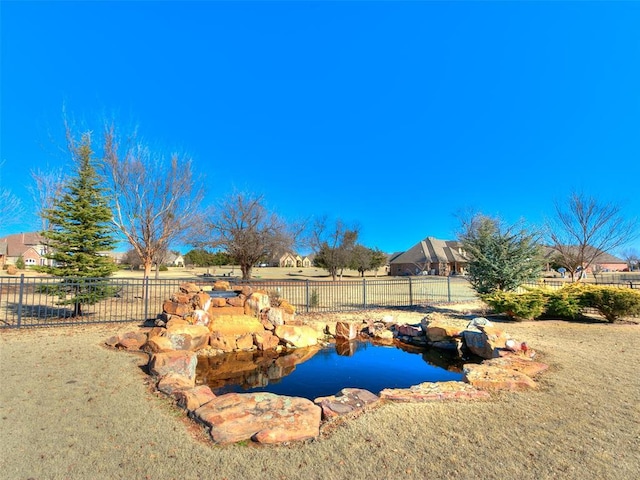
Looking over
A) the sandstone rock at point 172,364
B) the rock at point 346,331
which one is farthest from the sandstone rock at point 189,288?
the rock at point 346,331

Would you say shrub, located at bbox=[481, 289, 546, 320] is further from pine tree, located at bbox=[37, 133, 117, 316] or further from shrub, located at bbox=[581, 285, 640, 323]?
pine tree, located at bbox=[37, 133, 117, 316]

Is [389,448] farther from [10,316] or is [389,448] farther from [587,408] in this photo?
[10,316]

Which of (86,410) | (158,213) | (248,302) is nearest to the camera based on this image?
(86,410)

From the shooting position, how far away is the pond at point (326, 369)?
6.15 m

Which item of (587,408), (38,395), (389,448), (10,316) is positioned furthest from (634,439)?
(10,316)

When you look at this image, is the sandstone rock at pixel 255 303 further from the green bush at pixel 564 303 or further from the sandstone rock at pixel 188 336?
the green bush at pixel 564 303

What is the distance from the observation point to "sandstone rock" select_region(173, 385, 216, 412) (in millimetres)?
4395

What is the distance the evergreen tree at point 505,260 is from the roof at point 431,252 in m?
36.9

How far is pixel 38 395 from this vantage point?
479 cm

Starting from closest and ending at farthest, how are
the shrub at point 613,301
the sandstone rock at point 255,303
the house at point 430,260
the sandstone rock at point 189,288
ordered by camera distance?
the sandstone rock at point 255,303 → the sandstone rock at point 189,288 → the shrub at point 613,301 → the house at point 430,260

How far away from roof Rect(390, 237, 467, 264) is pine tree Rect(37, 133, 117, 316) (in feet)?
146

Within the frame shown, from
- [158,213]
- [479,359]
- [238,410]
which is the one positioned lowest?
[479,359]

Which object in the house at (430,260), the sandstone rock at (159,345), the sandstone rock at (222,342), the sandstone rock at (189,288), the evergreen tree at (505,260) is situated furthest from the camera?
the house at (430,260)

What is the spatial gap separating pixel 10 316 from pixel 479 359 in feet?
47.3
